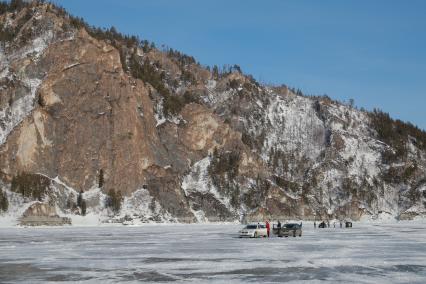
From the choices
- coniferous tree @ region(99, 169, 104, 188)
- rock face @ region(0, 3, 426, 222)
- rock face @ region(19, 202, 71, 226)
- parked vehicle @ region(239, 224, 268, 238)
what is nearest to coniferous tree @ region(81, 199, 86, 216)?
rock face @ region(0, 3, 426, 222)

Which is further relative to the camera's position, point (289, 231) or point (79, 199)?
point (79, 199)

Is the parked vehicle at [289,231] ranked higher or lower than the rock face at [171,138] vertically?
lower

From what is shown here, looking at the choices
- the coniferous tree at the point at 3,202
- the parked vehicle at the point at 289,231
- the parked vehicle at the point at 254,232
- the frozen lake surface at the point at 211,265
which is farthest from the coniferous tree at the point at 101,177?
the frozen lake surface at the point at 211,265

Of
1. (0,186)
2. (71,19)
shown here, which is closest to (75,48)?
(71,19)

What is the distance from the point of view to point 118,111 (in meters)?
129

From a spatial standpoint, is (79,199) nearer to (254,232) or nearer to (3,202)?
(3,202)

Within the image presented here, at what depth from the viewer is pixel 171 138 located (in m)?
144

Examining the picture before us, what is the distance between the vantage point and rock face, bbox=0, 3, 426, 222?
11969cm

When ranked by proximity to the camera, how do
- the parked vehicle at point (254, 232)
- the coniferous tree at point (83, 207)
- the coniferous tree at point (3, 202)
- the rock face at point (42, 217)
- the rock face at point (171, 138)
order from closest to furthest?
the parked vehicle at point (254, 232)
the rock face at point (42, 217)
the coniferous tree at point (3, 202)
the coniferous tree at point (83, 207)
the rock face at point (171, 138)

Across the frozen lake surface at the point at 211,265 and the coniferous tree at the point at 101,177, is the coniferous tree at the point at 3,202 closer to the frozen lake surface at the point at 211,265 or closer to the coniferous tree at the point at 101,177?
the coniferous tree at the point at 101,177

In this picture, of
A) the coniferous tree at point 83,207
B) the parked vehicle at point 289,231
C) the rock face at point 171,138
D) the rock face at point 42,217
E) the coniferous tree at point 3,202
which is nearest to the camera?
the parked vehicle at point 289,231

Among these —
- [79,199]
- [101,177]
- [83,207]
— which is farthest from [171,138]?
[83,207]

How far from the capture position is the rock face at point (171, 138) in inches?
4712

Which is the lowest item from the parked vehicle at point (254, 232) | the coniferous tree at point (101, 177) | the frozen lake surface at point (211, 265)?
the frozen lake surface at point (211, 265)
